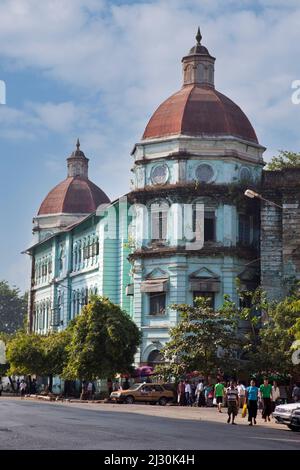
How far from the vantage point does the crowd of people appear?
32.8 m

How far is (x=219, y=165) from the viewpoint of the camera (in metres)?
58.4

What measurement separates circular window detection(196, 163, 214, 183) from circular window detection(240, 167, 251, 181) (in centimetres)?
209

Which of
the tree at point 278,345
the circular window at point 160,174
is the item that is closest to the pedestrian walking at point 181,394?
the tree at point 278,345

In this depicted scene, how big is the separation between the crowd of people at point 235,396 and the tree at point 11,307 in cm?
9296

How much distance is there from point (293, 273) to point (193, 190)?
7.92 m

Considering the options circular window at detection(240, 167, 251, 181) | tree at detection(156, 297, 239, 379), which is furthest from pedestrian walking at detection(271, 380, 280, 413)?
circular window at detection(240, 167, 251, 181)

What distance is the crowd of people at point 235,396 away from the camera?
3278 cm

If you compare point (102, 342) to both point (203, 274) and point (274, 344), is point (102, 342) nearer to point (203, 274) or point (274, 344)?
point (203, 274)

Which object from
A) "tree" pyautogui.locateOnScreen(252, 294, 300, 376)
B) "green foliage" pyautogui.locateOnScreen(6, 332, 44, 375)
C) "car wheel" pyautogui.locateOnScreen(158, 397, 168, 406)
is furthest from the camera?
"green foliage" pyautogui.locateOnScreen(6, 332, 44, 375)

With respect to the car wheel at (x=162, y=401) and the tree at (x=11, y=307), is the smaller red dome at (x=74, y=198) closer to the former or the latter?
the car wheel at (x=162, y=401)

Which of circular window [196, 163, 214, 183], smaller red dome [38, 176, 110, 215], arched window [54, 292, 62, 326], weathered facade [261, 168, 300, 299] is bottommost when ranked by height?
arched window [54, 292, 62, 326]

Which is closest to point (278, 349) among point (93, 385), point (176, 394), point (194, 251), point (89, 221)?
point (176, 394)

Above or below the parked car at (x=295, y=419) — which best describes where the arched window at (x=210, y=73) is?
above

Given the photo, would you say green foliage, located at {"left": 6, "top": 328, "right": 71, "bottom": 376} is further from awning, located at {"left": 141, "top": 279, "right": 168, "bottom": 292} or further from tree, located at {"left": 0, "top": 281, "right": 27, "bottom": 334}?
tree, located at {"left": 0, "top": 281, "right": 27, "bottom": 334}
